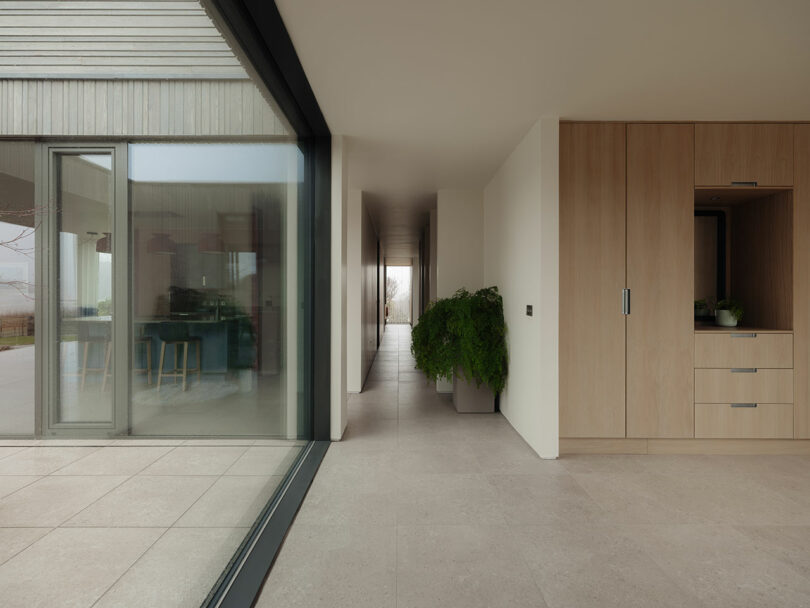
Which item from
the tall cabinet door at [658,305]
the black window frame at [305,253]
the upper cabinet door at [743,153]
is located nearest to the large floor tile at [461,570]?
the black window frame at [305,253]

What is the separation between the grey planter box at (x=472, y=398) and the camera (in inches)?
190

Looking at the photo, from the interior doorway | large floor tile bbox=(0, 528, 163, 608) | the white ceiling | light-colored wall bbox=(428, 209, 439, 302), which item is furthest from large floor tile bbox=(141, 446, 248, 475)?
the interior doorway

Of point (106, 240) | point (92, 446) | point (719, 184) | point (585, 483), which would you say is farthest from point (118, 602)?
point (719, 184)

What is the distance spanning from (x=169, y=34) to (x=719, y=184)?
3.72 m

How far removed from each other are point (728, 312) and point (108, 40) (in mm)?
4202

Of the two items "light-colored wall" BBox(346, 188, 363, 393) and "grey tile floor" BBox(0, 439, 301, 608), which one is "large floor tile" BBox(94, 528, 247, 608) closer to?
"grey tile floor" BBox(0, 439, 301, 608)

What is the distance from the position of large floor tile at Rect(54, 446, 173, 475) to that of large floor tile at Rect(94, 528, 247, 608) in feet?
0.81

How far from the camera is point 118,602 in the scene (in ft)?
3.94

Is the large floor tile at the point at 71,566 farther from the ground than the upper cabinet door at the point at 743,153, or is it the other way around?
the upper cabinet door at the point at 743,153

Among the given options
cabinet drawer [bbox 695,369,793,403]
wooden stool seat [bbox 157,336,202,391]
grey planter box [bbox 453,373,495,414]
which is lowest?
grey planter box [bbox 453,373,495,414]

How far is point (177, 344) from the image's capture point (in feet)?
5.13

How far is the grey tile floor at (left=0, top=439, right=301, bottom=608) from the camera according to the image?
0.87m

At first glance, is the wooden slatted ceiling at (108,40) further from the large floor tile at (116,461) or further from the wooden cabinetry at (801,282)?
the wooden cabinetry at (801,282)

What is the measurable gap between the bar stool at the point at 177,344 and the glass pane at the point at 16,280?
585 mm
